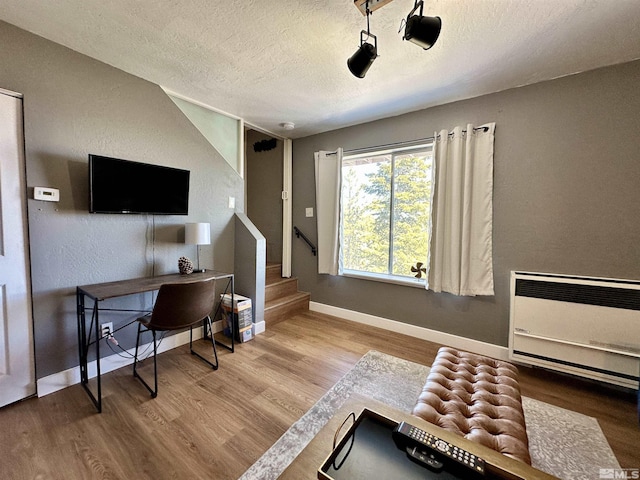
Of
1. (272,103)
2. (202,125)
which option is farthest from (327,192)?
(202,125)

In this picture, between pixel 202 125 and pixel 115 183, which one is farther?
pixel 202 125

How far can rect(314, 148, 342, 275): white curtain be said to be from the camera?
3.37 m

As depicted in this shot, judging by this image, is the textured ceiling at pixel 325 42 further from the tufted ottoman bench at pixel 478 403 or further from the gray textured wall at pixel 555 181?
the tufted ottoman bench at pixel 478 403

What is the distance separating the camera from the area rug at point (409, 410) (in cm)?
136

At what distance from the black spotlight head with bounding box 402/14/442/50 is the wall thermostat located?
253cm

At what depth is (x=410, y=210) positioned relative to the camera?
9.71ft

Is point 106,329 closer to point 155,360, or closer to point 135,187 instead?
point 155,360

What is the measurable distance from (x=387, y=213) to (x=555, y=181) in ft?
4.95

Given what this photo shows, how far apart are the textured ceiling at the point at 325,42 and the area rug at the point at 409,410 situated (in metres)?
2.40

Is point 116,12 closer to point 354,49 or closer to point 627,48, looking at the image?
point 354,49

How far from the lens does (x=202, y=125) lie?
273cm

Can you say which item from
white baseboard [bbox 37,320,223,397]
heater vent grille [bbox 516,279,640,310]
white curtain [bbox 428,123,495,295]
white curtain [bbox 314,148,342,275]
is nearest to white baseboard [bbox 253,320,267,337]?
white baseboard [bbox 37,320,223,397]

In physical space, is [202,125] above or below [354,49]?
below

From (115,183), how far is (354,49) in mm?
2073
